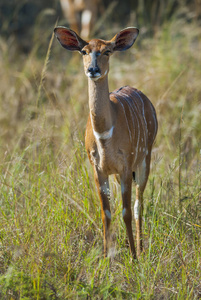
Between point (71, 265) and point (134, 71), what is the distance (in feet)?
14.7

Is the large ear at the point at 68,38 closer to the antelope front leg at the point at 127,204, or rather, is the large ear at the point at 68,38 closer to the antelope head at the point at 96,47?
the antelope head at the point at 96,47

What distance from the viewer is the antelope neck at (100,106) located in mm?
3244

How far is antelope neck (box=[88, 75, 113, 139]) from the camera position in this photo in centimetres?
324

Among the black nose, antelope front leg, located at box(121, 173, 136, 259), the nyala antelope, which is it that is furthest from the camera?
antelope front leg, located at box(121, 173, 136, 259)

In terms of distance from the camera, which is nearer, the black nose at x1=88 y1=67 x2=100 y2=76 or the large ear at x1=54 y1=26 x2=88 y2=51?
the black nose at x1=88 y1=67 x2=100 y2=76

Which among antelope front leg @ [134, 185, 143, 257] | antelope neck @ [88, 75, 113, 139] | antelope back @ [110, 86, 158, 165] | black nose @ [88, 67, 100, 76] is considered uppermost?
black nose @ [88, 67, 100, 76]

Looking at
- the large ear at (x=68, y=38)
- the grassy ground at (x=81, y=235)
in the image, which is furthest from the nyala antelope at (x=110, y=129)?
the grassy ground at (x=81, y=235)

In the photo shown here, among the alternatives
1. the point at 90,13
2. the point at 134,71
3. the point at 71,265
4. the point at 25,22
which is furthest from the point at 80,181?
the point at 25,22

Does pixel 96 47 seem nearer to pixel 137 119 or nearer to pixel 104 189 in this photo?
pixel 137 119

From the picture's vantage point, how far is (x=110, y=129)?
10.8ft

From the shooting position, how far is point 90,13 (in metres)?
8.38

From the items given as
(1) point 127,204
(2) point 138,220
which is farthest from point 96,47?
(2) point 138,220

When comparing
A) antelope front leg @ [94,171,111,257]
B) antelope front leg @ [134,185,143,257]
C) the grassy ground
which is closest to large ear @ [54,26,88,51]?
the grassy ground

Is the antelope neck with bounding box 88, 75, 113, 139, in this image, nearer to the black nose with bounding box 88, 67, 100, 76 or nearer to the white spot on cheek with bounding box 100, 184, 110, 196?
the black nose with bounding box 88, 67, 100, 76
